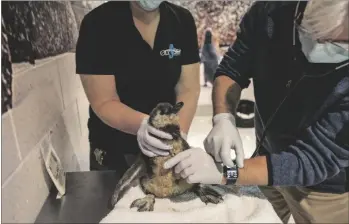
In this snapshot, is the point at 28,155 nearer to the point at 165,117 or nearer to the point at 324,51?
the point at 165,117

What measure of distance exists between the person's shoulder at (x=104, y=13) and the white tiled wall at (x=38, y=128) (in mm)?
109

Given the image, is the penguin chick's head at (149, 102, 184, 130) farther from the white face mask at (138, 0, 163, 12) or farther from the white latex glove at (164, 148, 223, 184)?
the white face mask at (138, 0, 163, 12)

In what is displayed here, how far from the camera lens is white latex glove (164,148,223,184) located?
69 cm

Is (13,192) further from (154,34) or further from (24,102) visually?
(154,34)

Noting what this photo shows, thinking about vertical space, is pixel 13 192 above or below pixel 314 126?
below

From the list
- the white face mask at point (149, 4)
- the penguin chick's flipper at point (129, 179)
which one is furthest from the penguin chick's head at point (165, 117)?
the white face mask at point (149, 4)

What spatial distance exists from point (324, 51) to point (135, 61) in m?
0.39

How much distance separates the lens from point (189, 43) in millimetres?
814

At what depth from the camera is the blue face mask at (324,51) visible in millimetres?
684

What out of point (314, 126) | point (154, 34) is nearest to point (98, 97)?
point (154, 34)

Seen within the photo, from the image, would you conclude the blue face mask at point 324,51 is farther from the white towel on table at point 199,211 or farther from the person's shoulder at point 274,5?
the white towel on table at point 199,211

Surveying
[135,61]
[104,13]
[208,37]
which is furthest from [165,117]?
[208,37]

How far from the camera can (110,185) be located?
892mm

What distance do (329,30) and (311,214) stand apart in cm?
50
